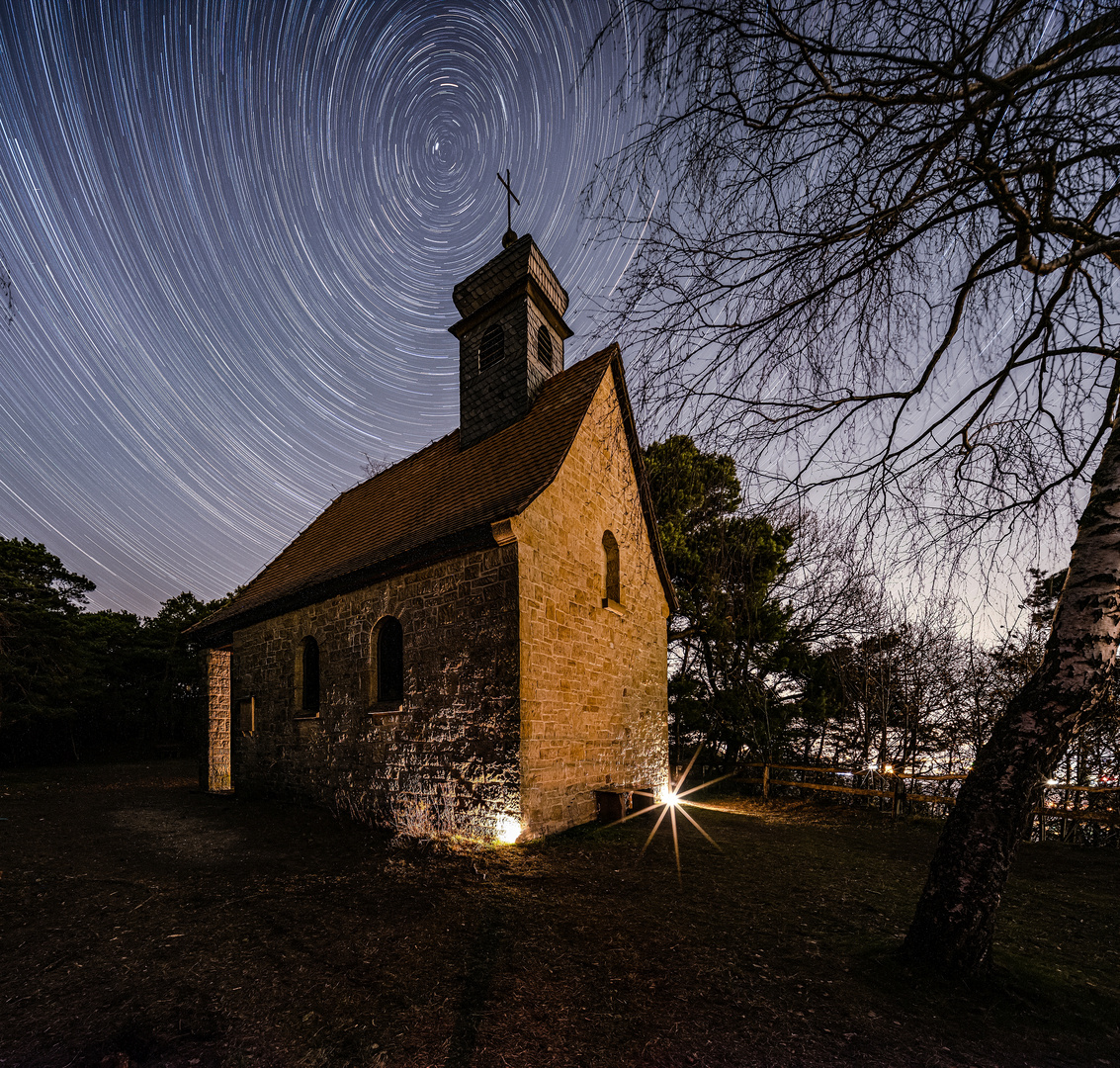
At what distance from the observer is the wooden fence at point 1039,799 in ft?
28.2

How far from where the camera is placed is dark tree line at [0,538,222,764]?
838 inches

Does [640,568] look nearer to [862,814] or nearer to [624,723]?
[624,723]

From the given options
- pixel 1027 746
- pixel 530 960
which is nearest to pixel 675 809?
pixel 530 960

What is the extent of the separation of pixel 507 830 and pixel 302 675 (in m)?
6.46

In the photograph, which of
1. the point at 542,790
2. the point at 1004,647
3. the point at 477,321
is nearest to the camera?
the point at 542,790

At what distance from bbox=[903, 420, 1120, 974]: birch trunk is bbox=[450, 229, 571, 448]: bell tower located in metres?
9.28

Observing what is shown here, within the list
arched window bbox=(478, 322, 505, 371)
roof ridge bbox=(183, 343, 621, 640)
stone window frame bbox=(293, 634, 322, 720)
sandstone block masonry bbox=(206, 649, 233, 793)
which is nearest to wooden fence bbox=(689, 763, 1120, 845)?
roof ridge bbox=(183, 343, 621, 640)

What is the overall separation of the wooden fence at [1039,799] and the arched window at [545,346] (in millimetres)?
10972

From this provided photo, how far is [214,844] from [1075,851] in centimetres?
1363

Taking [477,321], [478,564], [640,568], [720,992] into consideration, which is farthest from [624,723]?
[477,321]

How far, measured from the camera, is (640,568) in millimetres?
11992

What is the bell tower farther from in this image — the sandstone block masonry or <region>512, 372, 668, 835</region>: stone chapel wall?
the sandstone block masonry

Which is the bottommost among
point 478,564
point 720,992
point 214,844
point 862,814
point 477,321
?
point 862,814

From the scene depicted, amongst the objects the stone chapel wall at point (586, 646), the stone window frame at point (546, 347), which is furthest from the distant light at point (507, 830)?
the stone window frame at point (546, 347)
